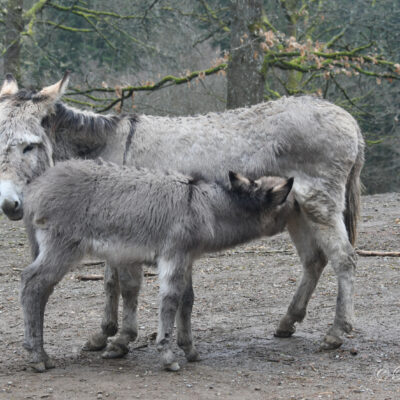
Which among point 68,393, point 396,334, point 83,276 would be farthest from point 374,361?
point 83,276

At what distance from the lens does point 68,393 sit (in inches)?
163

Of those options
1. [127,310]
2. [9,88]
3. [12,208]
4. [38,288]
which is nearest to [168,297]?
[127,310]

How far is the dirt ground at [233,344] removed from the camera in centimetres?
423

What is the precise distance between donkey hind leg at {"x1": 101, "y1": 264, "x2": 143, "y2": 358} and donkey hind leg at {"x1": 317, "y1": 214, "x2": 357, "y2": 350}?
4.85ft

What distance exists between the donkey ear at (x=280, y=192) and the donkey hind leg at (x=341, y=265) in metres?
0.65

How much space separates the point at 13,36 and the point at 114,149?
28.3 ft

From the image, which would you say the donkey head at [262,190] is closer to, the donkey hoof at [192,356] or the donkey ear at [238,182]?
the donkey ear at [238,182]

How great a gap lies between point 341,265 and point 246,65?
517 cm

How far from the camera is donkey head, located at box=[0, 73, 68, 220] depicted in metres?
4.79

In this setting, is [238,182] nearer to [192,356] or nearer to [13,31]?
[192,356]

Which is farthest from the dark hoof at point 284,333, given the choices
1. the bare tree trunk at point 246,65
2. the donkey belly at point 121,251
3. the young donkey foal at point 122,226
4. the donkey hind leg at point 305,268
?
the bare tree trunk at point 246,65

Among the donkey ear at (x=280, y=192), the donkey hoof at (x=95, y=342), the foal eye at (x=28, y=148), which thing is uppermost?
the foal eye at (x=28, y=148)

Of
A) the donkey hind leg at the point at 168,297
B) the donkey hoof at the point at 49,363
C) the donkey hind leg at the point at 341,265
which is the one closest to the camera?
the donkey hind leg at the point at 168,297

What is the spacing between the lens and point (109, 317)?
5340 mm
